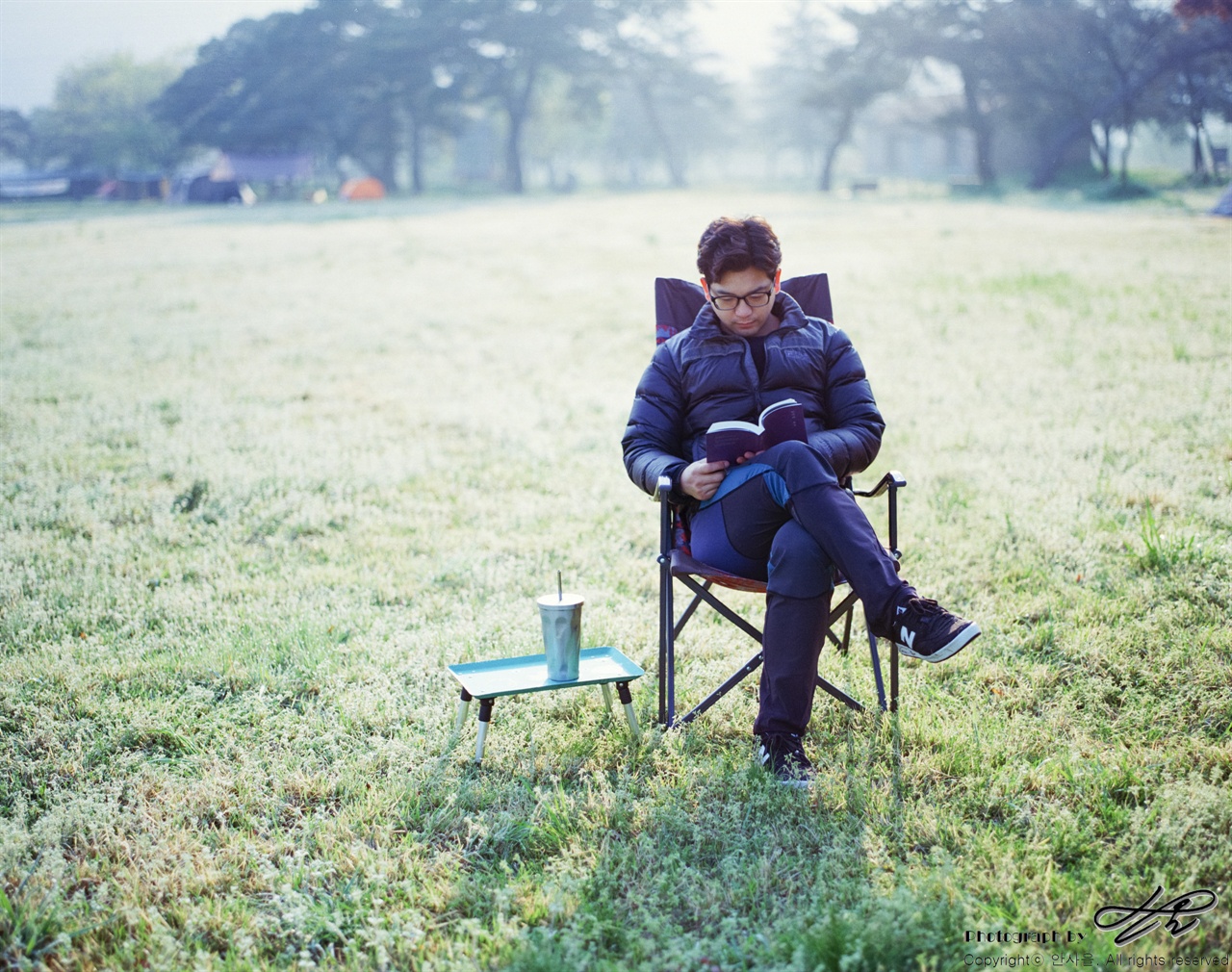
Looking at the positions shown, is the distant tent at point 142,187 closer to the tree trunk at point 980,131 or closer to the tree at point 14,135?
the tree at point 14,135

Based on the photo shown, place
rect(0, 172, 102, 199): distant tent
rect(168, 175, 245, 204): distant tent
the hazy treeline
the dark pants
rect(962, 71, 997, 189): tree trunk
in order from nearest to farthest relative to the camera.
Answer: the dark pants, the hazy treeline, rect(962, 71, 997, 189): tree trunk, rect(168, 175, 245, 204): distant tent, rect(0, 172, 102, 199): distant tent

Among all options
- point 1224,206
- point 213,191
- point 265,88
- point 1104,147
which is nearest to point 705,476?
point 1224,206

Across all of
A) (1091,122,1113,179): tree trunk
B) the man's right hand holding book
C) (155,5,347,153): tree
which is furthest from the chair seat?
(155,5,347,153): tree

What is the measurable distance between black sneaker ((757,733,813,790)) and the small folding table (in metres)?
0.41

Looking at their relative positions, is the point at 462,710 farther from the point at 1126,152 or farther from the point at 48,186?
the point at 48,186

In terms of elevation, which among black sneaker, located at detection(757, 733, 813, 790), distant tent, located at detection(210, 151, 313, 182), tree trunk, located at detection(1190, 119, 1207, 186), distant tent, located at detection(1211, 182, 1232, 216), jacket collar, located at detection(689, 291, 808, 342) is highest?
distant tent, located at detection(210, 151, 313, 182)

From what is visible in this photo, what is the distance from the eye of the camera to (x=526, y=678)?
3.00 m

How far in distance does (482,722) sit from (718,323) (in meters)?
1.49

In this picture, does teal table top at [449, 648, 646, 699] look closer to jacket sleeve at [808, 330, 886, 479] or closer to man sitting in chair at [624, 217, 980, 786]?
man sitting in chair at [624, 217, 980, 786]

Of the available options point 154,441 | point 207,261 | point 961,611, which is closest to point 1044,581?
A: point 961,611
